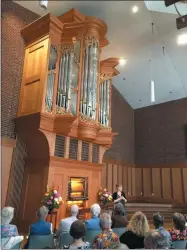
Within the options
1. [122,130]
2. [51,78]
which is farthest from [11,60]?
[122,130]

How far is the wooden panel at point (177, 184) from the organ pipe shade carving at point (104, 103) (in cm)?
457

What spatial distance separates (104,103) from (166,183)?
5017 millimetres

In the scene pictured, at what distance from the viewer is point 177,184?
9492mm

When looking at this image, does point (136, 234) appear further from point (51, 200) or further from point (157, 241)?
point (51, 200)

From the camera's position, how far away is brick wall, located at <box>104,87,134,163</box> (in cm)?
975

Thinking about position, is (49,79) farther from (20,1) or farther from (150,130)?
(150,130)

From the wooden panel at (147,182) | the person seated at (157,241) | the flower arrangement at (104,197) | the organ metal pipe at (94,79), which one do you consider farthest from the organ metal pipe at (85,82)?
the wooden panel at (147,182)

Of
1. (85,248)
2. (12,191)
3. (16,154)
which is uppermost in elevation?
(16,154)

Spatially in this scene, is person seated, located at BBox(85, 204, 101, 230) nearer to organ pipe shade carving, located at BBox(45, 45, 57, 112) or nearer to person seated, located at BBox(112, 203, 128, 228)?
person seated, located at BBox(112, 203, 128, 228)

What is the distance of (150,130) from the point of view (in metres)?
10.5

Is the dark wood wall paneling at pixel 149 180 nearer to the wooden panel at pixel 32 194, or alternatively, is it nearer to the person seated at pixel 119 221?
the wooden panel at pixel 32 194

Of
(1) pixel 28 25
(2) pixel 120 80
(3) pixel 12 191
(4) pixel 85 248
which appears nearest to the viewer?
(4) pixel 85 248

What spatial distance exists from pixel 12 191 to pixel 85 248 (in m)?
3.73

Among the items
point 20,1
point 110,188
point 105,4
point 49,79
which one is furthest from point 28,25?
point 110,188
